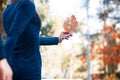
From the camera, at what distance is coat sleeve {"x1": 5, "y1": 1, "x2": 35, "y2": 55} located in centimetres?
180

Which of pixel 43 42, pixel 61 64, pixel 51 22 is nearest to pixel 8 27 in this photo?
pixel 43 42

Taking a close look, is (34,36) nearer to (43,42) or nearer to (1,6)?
(43,42)

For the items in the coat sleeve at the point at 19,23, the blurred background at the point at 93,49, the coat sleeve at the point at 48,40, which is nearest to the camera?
the coat sleeve at the point at 19,23

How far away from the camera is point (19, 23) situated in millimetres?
1858

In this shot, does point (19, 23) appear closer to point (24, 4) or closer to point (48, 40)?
point (24, 4)

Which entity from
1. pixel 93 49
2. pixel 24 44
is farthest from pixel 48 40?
pixel 93 49

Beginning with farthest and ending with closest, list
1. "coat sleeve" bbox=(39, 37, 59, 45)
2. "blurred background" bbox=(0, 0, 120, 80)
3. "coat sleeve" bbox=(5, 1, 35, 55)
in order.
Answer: "blurred background" bbox=(0, 0, 120, 80)
"coat sleeve" bbox=(39, 37, 59, 45)
"coat sleeve" bbox=(5, 1, 35, 55)

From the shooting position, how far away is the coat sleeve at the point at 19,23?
1804 mm

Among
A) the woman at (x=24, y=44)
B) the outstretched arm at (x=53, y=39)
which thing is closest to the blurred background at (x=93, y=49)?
the outstretched arm at (x=53, y=39)

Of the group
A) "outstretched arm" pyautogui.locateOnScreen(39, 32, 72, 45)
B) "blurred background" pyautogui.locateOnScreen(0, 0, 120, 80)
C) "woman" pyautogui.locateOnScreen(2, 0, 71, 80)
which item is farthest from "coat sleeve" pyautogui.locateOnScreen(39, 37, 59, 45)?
"blurred background" pyautogui.locateOnScreen(0, 0, 120, 80)

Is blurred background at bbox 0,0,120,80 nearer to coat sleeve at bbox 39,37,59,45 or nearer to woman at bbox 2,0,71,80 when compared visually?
coat sleeve at bbox 39,37,59,45

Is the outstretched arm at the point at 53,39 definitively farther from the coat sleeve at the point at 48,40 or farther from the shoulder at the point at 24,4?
the shoulder at the point at 24,4

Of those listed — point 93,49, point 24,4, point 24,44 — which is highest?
point 93,49

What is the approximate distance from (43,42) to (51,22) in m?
7.66
